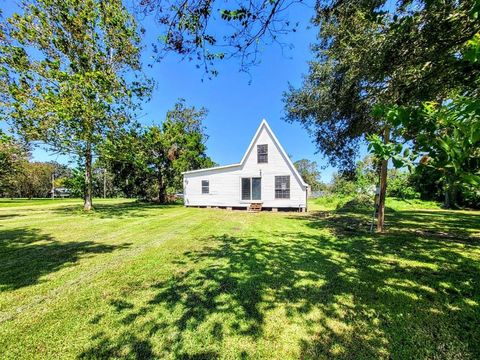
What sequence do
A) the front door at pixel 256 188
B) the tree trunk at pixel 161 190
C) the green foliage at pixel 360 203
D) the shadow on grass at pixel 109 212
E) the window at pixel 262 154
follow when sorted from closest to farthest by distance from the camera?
the shadow on grass at pixel 109 212, the window at pixel 262 154, the front door at pixel 256 188, the green foliage at pixel 360 203, the tree trunk at pixel 161 190

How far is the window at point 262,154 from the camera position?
648 inches

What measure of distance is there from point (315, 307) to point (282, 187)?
43.7ft

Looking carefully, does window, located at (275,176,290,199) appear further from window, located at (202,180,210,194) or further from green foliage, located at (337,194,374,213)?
window, located at (202,180,210,194)

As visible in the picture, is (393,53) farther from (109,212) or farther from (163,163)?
(163,163)

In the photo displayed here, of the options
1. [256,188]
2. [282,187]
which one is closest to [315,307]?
[282,187]

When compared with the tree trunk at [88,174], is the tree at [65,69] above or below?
above

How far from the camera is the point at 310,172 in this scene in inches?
2286

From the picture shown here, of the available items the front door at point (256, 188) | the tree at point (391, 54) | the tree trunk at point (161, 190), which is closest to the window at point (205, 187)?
the front door at point (256, 188)

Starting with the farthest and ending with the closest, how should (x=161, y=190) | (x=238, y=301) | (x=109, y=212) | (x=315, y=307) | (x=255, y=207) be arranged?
(x=161, y=190), (x=255, y=207), (x=109, y=212), (x=238, y=301), (x=315, y=307)

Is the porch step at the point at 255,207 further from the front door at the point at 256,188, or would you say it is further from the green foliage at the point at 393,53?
the green foliage at the point at 393,53

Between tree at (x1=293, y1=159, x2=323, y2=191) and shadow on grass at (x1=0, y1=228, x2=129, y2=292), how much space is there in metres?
52.9

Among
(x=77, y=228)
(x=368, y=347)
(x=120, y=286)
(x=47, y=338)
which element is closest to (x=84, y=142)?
(x=77, y=228)

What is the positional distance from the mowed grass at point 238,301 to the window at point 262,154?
1081cm

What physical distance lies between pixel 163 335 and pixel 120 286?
164 centimetres
